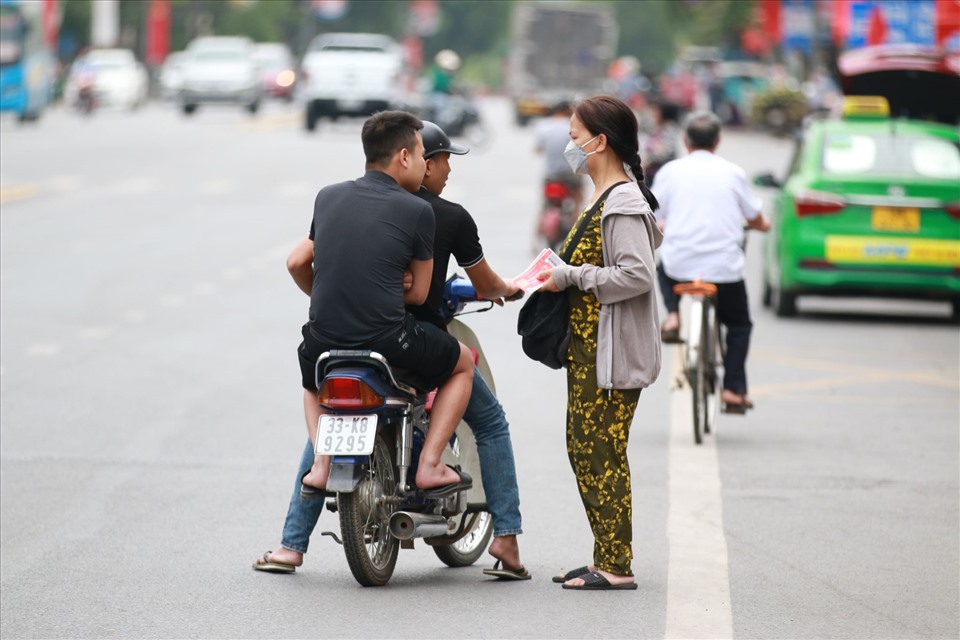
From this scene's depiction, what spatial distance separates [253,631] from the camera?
6.26 meters

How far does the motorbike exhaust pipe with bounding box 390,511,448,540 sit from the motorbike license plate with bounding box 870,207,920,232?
9837mm

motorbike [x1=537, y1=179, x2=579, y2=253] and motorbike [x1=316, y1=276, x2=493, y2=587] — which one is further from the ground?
motorbike [x1=316, y1=276, x2=493, y2=587]

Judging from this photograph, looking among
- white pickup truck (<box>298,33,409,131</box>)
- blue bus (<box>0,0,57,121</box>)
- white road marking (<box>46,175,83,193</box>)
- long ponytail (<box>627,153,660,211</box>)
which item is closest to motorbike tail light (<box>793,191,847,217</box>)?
long ponytail (<box>627,153,660,211</box>)

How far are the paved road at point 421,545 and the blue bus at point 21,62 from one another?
1073 inches

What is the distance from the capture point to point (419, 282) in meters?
6.67

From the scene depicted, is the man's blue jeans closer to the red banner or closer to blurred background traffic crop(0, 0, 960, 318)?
blurred background traffic crop(0, 0, 960, 318)

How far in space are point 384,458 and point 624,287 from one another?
3.41 feet

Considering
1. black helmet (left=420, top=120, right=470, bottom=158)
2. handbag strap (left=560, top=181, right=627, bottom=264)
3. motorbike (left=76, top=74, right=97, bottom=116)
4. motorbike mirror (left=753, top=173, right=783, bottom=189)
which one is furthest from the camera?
motorbike (left=76, top=74, right=97, bottom=116)

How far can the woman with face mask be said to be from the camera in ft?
21.9

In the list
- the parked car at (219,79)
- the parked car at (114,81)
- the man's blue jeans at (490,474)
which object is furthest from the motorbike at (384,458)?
A: the parked car at (114,81)

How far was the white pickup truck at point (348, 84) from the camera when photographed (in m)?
42.5

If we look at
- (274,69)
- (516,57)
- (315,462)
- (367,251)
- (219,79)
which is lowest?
(274,69)

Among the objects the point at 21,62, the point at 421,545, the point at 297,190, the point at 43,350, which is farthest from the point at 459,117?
the point at 421,545

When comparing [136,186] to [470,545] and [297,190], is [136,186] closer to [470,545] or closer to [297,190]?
[297,190]
